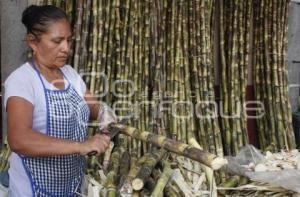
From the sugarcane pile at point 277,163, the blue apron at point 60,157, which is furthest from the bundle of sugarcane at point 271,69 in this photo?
the blue apron at point 60,157

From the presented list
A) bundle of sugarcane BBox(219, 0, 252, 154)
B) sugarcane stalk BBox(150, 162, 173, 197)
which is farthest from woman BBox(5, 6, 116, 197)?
bundle of sugarcane BBox(219, 0, 252, 154)

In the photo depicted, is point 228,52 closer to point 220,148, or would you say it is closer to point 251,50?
point 251,50

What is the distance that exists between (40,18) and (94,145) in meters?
0.64

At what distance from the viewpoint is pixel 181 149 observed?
1.83 meters

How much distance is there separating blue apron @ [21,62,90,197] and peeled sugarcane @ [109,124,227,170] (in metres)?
0.23

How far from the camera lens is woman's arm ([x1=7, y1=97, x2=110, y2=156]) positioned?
177cm

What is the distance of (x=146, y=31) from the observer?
3.88m

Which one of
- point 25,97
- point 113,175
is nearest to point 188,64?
point 113,175

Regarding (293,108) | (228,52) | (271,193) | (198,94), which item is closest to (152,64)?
(198,94)

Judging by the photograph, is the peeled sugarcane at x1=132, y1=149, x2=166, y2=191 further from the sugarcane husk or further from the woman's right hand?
the sugarcane husk

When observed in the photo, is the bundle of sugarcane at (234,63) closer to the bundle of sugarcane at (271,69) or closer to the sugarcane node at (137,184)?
the bundle of sugarcane at (271,69)

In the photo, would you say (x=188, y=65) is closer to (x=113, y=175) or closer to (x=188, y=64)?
(x=188, y=64)

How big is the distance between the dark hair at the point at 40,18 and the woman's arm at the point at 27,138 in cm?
34

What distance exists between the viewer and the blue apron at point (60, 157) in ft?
6.38
